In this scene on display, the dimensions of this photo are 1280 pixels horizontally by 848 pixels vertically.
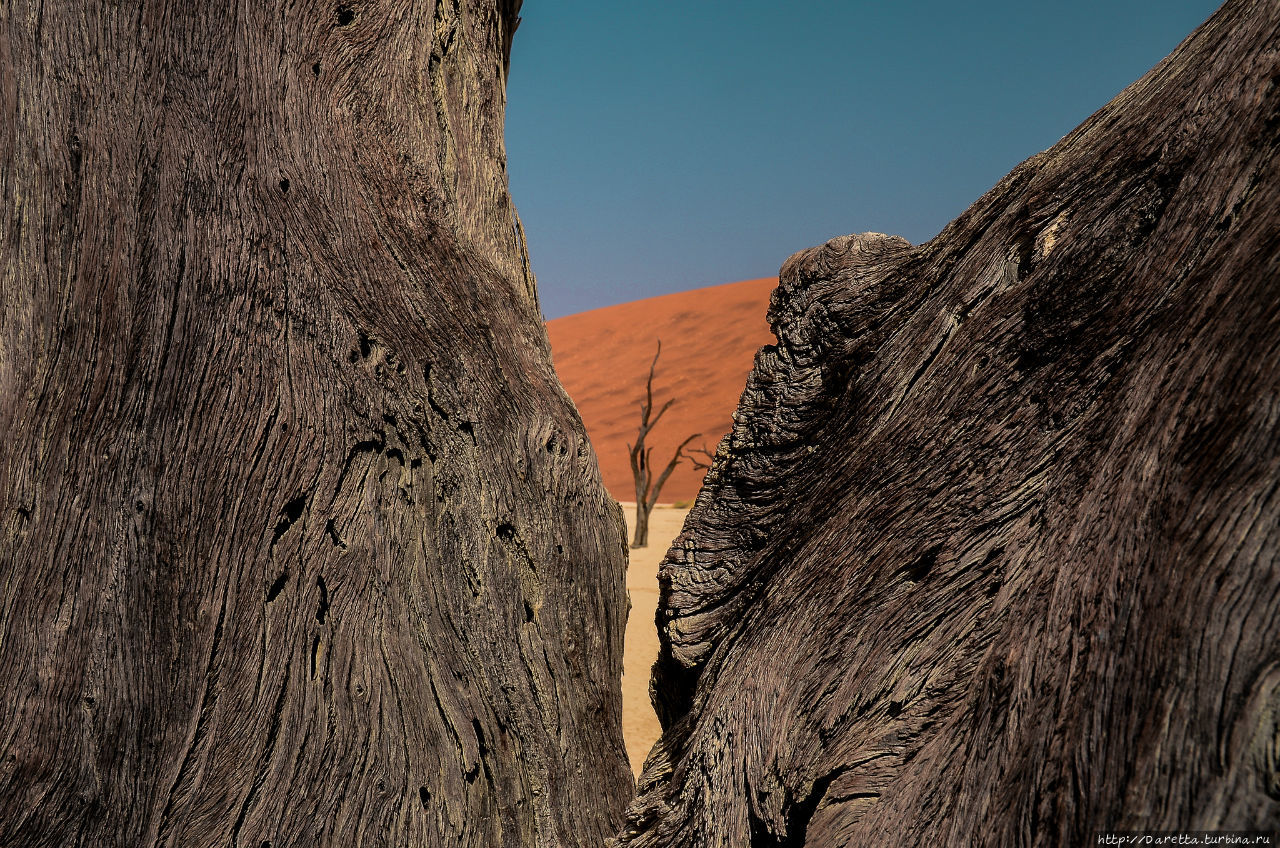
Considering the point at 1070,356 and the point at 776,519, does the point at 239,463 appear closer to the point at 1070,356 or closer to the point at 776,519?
the point at 776,519

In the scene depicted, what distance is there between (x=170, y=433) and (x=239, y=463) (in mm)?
175

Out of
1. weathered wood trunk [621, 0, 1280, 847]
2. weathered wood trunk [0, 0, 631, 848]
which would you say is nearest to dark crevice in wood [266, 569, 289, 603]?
weathered wood trunk [0, 0, 631, 848]

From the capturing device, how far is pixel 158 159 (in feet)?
6.91

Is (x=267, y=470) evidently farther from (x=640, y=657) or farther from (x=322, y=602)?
(x=640, y=657)

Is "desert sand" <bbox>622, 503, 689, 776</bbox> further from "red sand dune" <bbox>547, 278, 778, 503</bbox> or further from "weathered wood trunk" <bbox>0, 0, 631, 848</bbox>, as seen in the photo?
"red sand dune" <bbox>547, 278, 778, 503</bbox>

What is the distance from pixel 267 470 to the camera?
Answer: 78.3 inches

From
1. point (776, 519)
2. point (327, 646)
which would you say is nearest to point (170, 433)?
point (327, 646)

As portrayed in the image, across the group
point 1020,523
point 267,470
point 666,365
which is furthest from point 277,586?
point 666,365

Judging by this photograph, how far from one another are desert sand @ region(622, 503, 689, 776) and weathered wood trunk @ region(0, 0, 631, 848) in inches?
21.7

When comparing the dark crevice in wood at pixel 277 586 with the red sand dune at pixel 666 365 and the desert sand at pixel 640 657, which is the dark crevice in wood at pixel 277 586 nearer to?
the desert sand at pixel 640 657

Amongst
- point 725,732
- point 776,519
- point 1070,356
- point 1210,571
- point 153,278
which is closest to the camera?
point 1210,571

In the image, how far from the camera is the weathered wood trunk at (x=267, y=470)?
193 cm

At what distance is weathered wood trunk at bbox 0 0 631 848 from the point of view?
1.93 meters

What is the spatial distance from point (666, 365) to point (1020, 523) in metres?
47.2
